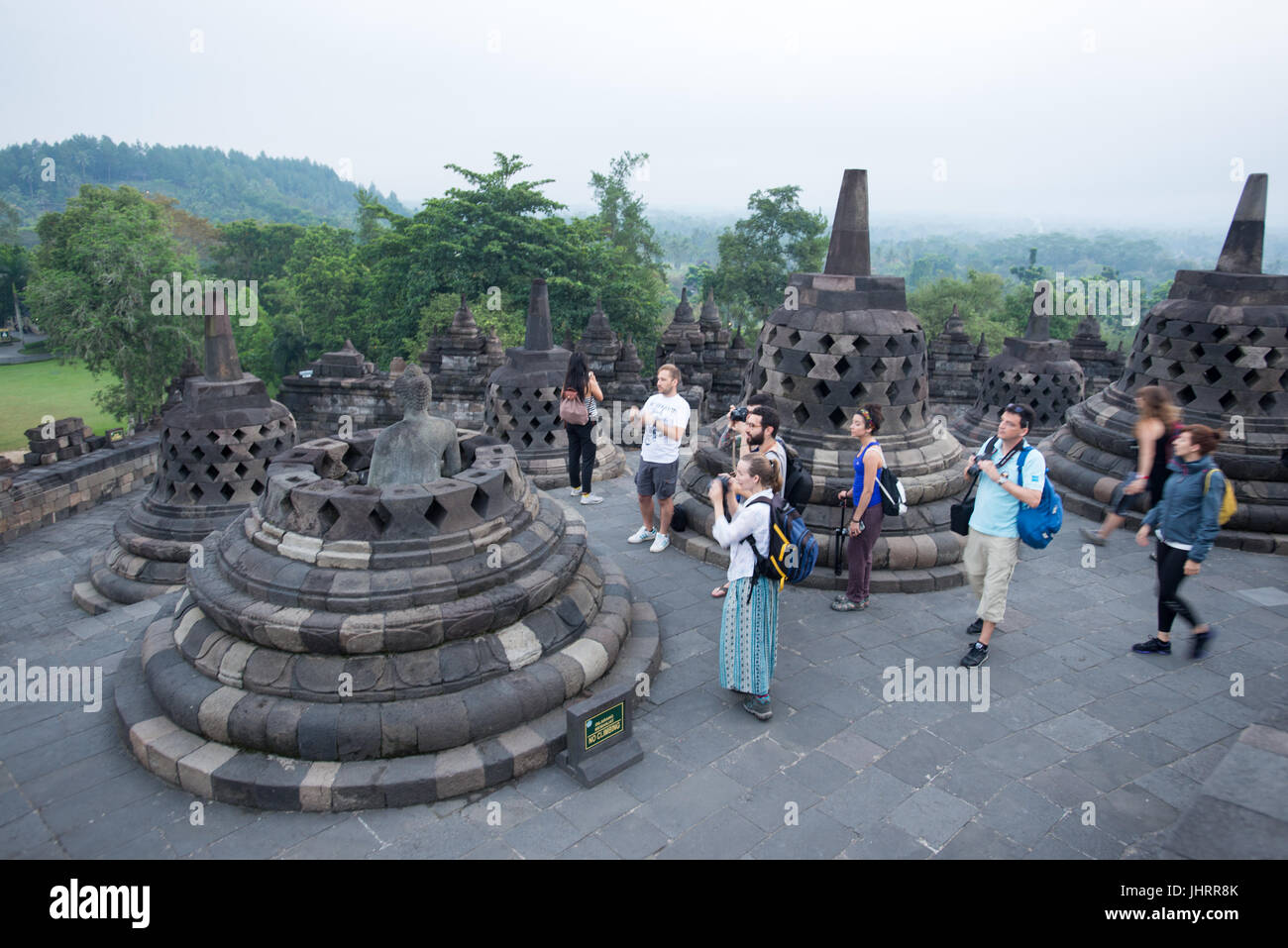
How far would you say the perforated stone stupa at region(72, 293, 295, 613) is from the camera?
9.24 meters

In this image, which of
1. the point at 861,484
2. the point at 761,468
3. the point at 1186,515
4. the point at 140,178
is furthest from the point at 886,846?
the point at 140,178

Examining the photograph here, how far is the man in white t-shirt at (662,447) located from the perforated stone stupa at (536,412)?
307 cm

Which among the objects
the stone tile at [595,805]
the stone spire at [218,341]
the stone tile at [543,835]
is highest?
the stone spire at [218,341]

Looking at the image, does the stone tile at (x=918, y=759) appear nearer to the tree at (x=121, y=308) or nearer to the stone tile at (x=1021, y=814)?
the stone tile at (x=1021, y=814)

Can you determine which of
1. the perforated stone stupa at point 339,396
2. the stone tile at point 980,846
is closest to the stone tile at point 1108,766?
the stone tile at point 980,846

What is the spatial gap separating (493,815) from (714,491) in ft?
7.67

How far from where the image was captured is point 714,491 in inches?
195

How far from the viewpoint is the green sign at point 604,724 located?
477cm

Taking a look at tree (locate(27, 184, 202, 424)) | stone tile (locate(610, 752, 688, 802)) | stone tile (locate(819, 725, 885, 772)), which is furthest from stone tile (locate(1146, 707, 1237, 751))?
tree (locate(27, 184, 202, 424))

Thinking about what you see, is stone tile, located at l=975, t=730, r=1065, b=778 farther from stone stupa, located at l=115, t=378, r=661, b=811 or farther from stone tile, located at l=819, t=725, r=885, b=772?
stone stupa, located at l=115, t=378, r=661, b=811

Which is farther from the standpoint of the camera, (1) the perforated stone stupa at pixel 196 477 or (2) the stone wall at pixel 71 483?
(2) the stone wall at pixel 71 483

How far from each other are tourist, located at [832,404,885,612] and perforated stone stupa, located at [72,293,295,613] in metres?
7.22

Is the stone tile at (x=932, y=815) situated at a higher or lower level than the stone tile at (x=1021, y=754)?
lower

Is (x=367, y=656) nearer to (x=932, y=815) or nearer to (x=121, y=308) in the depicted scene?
(x=932, y=815)
